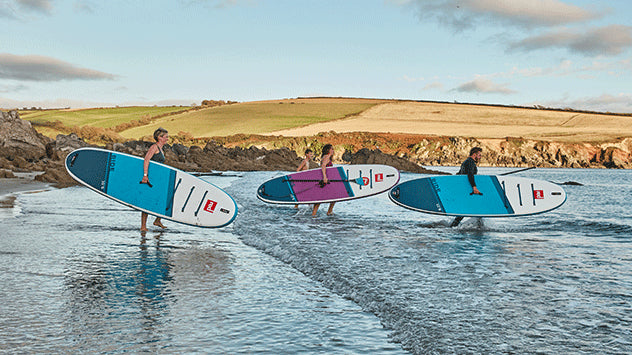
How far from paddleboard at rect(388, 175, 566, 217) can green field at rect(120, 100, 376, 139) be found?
6633cm

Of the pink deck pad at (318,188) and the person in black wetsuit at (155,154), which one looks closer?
the person in black wetsuit at (155,154)

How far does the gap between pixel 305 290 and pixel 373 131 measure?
6908 centimetres

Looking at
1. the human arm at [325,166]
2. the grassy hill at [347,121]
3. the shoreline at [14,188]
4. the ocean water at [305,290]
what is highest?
the grassy hill at [347,121]

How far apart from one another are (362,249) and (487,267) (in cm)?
212

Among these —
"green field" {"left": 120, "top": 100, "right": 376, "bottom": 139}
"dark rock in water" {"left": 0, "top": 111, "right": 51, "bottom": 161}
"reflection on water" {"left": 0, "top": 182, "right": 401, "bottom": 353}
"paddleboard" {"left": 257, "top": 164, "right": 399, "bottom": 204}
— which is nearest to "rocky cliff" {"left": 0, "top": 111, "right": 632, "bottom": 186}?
"green field" {"left": 120, "top": 100, "right": 376, "bottom": 139}

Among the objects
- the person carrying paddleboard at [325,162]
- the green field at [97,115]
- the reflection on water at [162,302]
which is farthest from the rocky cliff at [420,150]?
the reflection on water at [162,302]

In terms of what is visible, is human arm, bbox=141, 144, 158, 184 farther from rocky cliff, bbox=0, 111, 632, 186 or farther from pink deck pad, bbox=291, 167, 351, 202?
rocky cliff, bbox=0, 111, 632, 186

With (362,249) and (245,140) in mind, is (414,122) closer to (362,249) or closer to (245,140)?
(245,140)

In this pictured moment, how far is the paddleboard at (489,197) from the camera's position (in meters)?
12.7

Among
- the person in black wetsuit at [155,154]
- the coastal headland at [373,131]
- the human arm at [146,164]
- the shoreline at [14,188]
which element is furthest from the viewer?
the coastal headland at [373,131]

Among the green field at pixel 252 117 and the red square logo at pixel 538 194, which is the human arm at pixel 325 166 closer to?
the red square logo at pixel 538 194

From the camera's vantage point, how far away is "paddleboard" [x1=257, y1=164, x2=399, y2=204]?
15.4 m

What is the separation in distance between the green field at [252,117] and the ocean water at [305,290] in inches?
2733

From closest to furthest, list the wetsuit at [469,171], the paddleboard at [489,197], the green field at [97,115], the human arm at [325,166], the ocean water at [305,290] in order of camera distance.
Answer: the ocean water at [305,290] < the wetsuit at [469,171] < the paddleboard at [489,197] < the human arm at [325,166] < the green field at [97,115]
